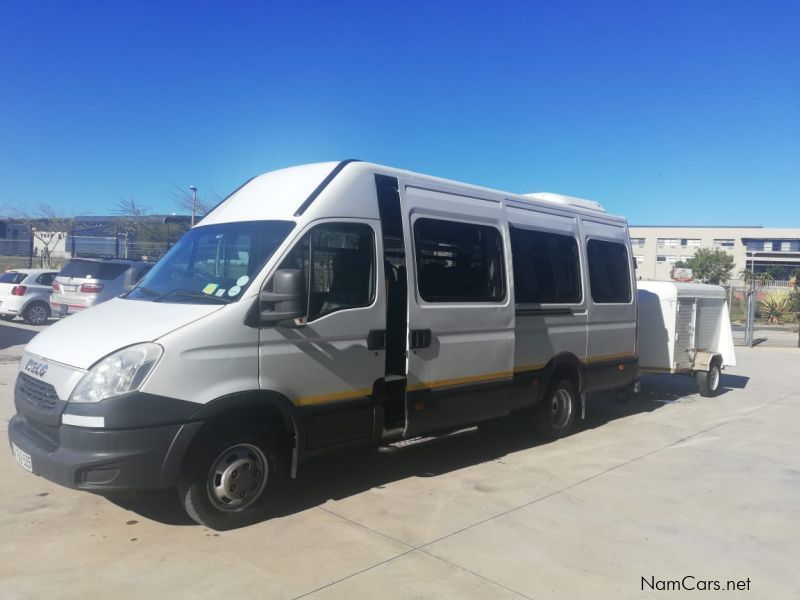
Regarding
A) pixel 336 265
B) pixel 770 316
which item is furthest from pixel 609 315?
pixel 770 316

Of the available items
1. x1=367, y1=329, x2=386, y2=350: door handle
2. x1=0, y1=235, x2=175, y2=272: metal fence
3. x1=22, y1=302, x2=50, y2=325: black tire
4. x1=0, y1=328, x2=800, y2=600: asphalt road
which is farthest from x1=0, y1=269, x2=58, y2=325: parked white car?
x1=367, y1=329, x2=386, y2=350: door handle

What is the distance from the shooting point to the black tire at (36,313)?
57.8 ft

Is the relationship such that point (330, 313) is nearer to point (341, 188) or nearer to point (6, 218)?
point (341, 188)

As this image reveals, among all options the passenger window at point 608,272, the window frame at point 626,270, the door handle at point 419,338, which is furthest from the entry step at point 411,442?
the passenger window at point 608,272

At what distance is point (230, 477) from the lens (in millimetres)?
4715

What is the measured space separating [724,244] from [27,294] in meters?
81.8

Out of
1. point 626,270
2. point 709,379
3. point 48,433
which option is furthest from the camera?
point 709,379

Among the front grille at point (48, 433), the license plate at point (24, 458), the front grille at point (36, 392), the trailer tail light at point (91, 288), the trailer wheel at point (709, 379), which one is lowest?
the trailer wheel at point (709, 379)

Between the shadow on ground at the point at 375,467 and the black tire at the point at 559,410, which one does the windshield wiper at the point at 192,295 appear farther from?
the black tire at the point at 559,410

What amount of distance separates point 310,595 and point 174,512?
1746mm

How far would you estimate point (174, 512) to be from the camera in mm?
5066

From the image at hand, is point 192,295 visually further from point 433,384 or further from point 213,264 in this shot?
point 433,384

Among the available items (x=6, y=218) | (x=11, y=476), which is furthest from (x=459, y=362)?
(x=6, y=218)

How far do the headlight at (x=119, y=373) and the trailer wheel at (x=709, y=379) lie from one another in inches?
390
